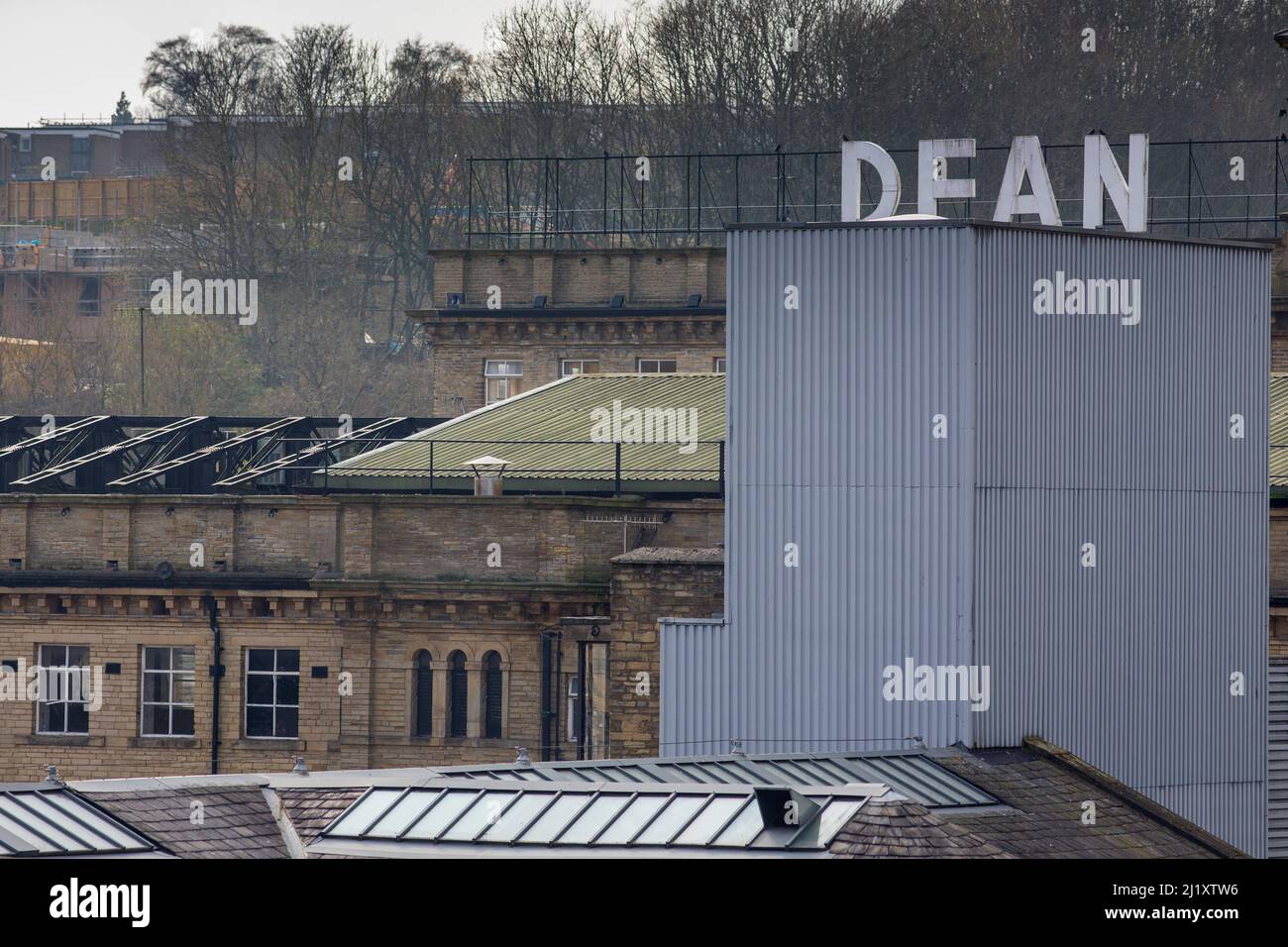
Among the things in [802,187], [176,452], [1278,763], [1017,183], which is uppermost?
[802,187]

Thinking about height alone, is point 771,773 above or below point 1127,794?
above

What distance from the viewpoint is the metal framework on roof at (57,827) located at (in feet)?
72.8

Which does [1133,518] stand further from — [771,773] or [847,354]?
[771,773]

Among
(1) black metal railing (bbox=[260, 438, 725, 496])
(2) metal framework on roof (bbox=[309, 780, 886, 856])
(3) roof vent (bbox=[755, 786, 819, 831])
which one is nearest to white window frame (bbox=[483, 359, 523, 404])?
(1) black metal railing (bbox=[260, 438, 725, 496])

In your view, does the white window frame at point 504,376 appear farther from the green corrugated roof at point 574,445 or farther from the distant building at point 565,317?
the green corrugated roof at point 574,445

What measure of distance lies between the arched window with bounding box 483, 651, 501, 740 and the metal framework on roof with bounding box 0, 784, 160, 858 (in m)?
19.5

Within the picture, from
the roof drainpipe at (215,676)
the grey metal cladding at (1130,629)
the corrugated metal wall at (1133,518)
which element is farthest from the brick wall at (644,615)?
the roof drainpipe at (215,676)

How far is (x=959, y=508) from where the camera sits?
31844 mm

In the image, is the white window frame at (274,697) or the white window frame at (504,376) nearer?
the white window frame at (274,697)

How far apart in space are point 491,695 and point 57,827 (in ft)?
69.0

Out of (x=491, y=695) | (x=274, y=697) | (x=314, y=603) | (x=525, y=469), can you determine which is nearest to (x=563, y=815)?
(x=491, y=695)

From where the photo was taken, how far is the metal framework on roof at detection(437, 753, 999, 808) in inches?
1080

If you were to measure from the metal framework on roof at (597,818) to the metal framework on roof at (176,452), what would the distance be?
23.8 m
